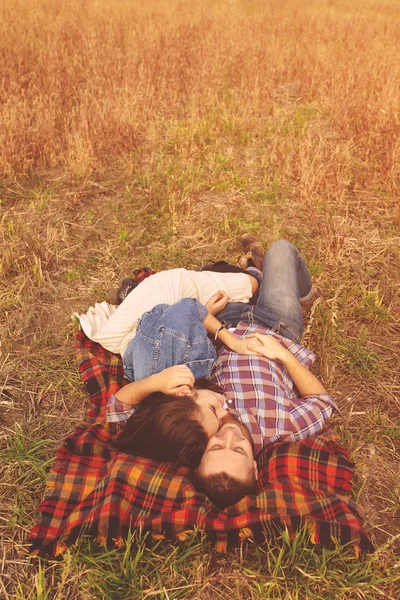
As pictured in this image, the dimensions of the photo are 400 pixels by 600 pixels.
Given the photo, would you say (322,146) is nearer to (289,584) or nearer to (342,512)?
(342,512)

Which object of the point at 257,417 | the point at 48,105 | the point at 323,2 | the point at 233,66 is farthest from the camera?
the point at 323,2

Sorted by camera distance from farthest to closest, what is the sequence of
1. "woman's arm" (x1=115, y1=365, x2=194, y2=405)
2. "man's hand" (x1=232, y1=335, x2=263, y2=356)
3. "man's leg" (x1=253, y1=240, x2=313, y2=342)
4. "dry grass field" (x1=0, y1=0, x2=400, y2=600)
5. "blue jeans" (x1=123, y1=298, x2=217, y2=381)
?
"man's leg" (x1=253, y1=240, x2=313, y2=342) → "man's hand" (x1=232, y1=335, x2=263, y2=356) → "blue jeans" (x1=123, y1=298, x2=217, y2=381) → "woman's arm" (x1=115, y1=365, x2=194, y2=405) → "dry grass field" (x1=0, y1=0, x2=400, y2=600)

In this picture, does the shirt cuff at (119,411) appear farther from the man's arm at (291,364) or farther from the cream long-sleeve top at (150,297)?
the man's arm at (291,364)

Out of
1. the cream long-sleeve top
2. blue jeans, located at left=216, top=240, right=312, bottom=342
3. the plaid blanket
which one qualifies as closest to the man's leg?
blue jeans, located at left=216, top=240, right=312, bottom=342

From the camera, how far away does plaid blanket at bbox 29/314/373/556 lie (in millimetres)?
2156

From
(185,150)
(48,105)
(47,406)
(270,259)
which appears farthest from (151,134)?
(47,406)

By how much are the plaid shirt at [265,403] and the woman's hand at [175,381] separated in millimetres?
302

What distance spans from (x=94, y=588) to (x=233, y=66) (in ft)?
26.5

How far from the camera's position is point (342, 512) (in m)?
2.21

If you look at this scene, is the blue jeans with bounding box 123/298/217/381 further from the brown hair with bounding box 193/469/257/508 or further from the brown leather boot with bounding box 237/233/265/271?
the brown leather boot with bounding box 237/233/265/271

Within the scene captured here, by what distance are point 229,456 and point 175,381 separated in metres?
0.52

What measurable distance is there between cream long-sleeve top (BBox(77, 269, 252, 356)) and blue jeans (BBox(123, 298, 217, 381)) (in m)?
0.21

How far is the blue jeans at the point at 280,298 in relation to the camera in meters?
3.21

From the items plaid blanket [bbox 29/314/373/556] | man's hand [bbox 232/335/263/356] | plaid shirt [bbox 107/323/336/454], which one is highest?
man's hand [bbox 232/335/263/356]
